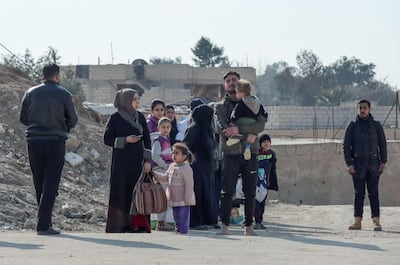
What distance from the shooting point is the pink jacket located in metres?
12.0

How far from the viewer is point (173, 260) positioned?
29.2 ft

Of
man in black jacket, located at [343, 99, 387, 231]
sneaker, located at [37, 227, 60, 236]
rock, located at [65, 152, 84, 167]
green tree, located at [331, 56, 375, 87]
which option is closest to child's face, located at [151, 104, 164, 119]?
man in black jacket, located at [343, 99, 387, 231]

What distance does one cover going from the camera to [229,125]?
37.6 ft

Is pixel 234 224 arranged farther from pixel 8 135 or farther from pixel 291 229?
pixel 8 135

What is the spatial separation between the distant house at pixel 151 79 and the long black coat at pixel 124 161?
36.9m

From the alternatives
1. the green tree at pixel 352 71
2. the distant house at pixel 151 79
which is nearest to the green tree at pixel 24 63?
the distant house at pixel 151 79

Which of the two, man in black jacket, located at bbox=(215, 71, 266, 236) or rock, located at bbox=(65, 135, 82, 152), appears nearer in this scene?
man in black jacket, located at bbox=(215, 71, 266, 236)

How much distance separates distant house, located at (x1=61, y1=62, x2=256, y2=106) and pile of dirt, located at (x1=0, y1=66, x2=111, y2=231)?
29.3 meters

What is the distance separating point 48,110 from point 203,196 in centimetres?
366

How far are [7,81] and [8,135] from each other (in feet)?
9.94

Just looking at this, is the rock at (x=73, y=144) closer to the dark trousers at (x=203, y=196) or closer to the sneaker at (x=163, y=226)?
the dark trousers at (x=203, y=196)

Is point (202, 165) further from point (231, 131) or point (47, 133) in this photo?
point (47, 133)

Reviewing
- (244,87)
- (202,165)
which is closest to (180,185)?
(244,87)

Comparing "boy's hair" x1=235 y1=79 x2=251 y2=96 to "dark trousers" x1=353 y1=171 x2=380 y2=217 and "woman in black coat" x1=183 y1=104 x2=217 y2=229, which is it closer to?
"woman in black coat" x1=183 y1=104 x2=217 y2=229
